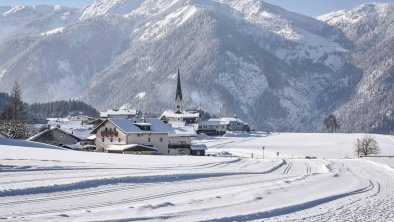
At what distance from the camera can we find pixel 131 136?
292ft

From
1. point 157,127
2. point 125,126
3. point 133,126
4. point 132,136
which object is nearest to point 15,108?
point 125,126

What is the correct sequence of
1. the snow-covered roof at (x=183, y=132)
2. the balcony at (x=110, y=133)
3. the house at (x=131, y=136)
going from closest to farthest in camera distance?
the house at (x=131, y=136)
the balcony at (x=110, y=133)
the snow-covered roof at (x=183, y=132)

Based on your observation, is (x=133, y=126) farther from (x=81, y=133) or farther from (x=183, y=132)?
(x=81, y=133)

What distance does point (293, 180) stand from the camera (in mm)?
35969

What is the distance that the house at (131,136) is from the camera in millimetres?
88625

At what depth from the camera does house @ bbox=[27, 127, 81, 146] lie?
10219 centimetres

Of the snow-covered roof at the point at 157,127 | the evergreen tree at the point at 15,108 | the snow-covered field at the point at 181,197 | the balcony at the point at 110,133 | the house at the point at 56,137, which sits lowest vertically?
the snow-covered field at the point at 181,197

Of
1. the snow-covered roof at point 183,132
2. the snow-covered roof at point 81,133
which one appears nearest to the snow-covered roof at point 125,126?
the snow-covered roof at point 183,132

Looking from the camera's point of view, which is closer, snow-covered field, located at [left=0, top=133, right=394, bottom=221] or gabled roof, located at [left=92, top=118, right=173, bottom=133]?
snow-covered field, located at [left=0, top=133, right=394, bottom=221]

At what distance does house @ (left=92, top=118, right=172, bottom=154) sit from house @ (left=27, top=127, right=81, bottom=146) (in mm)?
14233

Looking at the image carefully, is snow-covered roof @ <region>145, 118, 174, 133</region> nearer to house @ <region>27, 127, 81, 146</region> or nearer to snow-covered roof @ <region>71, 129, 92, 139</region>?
house @ <region>27, 127, 81, 146</region>

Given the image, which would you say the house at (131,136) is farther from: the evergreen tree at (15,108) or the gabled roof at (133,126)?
the evergreen tree at (15,108)

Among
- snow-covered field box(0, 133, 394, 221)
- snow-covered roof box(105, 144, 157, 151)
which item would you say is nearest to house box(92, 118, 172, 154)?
snow-covered roof box(105, 144, 157, 151)

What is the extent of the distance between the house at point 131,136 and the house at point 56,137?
1423cm
